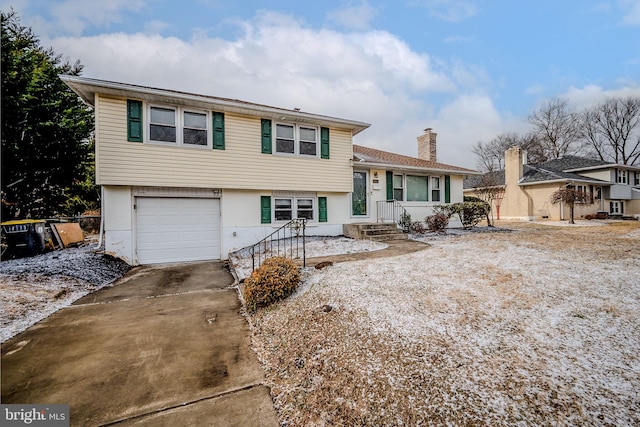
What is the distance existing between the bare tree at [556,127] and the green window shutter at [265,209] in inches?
1500

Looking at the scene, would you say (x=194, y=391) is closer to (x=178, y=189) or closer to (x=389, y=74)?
(x=178, y=189)

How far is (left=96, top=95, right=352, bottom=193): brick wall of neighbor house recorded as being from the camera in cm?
761

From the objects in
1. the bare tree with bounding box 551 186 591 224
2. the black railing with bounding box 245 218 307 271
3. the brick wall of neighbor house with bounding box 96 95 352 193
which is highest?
the brick wall of neighbor house with bounding box 96 95 352 193

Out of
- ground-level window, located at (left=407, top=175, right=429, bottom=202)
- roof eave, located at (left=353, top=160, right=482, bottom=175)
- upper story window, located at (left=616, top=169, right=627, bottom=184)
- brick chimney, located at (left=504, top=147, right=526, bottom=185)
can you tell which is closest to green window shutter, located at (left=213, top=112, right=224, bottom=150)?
roof eave, located at (left=353, top=160, right=482, bottom=175)

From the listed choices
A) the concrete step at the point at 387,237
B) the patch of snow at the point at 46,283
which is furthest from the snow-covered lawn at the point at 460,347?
the concrete step at the point at 387,237

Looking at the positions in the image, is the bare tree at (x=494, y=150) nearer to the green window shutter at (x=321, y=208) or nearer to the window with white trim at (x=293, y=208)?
the green window shutter at (x=321, y=208)

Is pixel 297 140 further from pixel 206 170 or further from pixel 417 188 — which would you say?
pixel 417 188

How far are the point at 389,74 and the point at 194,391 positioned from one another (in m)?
16.1

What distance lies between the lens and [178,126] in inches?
328

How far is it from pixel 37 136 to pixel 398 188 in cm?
1592

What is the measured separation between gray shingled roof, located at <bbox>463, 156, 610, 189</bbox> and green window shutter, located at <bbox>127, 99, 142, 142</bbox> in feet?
77.4

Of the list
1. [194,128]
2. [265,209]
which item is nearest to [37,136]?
[194,128]

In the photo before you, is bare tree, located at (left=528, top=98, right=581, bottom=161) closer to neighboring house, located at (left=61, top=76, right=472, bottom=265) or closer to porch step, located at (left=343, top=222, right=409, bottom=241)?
neighboring house, located at (left=61, top=76, right=472, bottom=265)

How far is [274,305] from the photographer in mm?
4383
